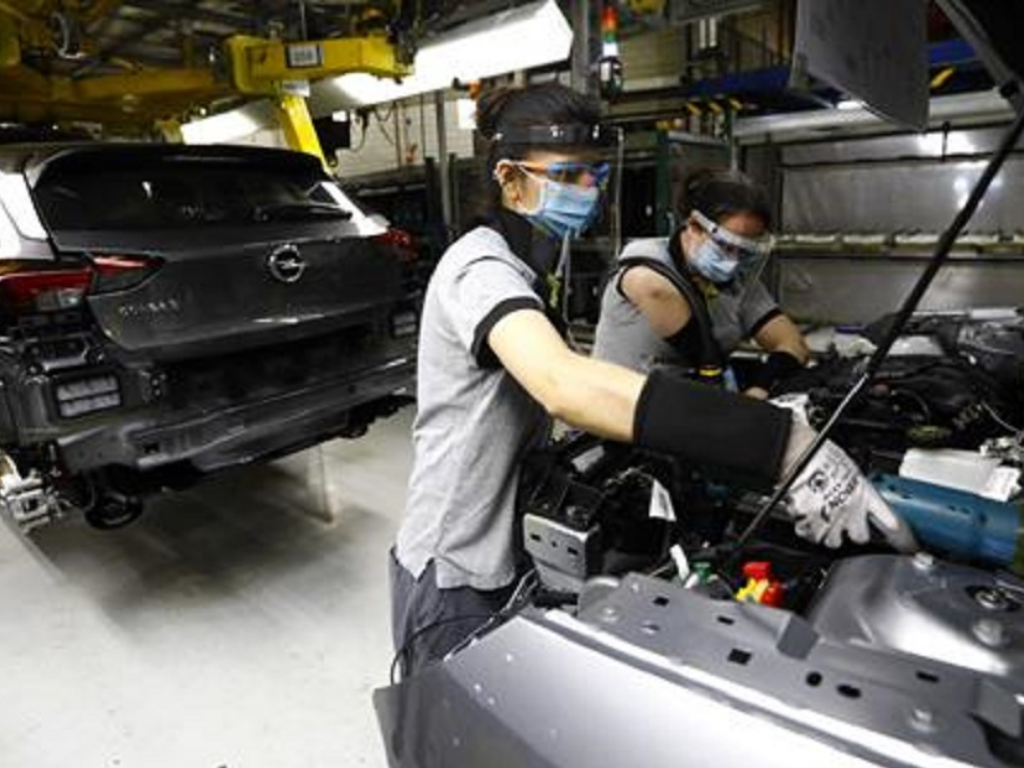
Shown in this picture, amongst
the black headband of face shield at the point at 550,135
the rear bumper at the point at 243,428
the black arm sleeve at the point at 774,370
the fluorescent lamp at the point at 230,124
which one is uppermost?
the fluorescent lamp at the point at 230,124

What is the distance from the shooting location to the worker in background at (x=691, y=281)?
6.57 ft

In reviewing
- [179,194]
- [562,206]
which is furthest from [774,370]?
[179,194]

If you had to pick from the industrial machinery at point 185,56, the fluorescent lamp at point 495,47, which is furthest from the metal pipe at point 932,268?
the industrial machinery at point 185,56

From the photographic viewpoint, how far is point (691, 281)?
209cm

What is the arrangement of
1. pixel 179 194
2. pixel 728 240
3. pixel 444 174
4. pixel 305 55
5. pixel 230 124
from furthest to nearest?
pixel 230 124
pixel 444 174
pixel 305 55
pixel 179 194
pixel 728 240

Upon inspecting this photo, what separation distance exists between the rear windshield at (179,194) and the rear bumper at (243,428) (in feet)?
2.37

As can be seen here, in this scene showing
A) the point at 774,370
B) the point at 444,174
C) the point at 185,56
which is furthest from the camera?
the point at 185,56

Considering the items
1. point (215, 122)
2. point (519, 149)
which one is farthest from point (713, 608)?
point (215, 122)

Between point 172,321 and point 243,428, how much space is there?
44cm

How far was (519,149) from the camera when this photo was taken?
128cm

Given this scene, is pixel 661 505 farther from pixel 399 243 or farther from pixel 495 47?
pixel 495 47

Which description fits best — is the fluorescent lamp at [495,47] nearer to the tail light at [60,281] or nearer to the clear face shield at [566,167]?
the tail light at [60,281]

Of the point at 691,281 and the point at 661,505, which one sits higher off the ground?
the point at 691,281

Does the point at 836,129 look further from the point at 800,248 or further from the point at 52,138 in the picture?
the point at 52,138
